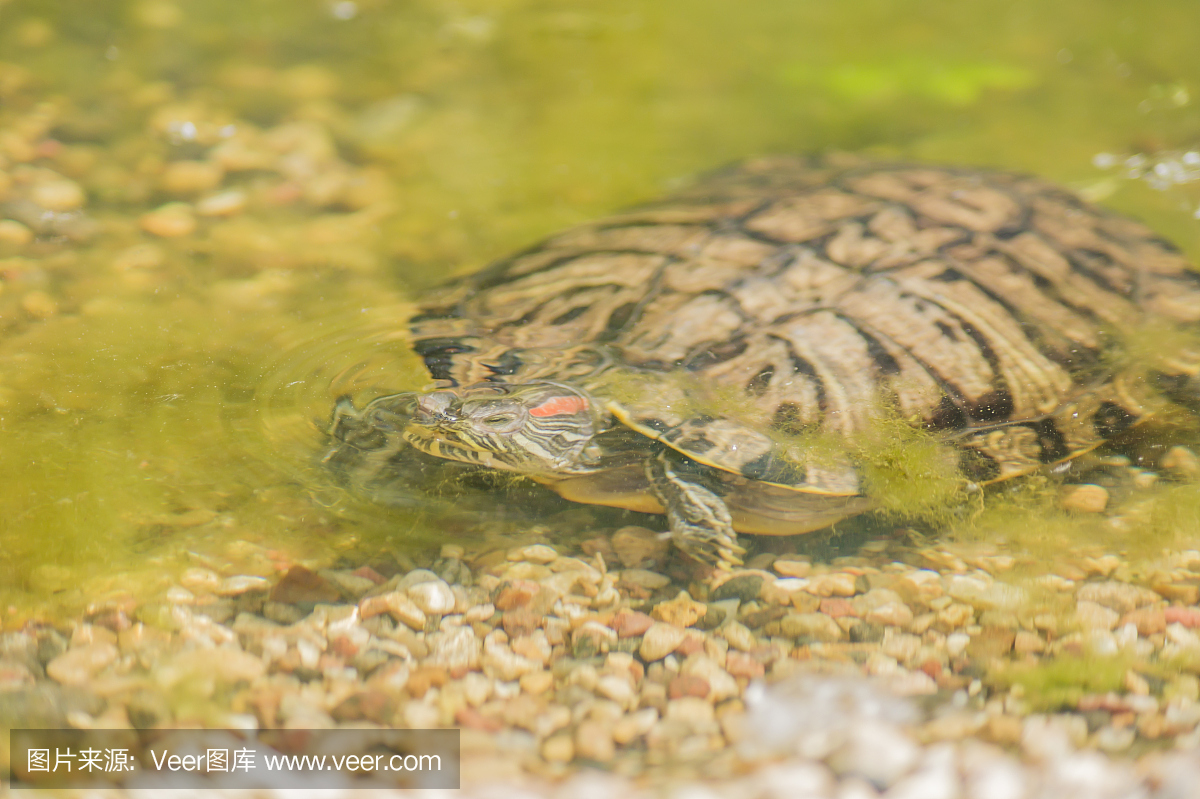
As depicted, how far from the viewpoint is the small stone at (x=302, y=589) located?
2150mm

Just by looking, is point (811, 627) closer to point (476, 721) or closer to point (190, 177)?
point (476, 721)

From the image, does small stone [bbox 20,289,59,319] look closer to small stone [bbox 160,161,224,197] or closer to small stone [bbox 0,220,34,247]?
small stone [bbox 0,220,34,247]

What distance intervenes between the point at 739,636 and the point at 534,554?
24.3 inches

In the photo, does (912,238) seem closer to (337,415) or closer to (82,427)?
(337,415)

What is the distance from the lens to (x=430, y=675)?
195 centimetres

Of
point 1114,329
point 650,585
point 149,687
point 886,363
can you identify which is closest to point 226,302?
point 149,687

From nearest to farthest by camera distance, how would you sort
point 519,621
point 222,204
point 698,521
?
point 519,621
point 698,521
point 222,204

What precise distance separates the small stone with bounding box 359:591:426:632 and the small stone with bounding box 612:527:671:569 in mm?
597

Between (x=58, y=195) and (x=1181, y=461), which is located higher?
(x=58, y=195)

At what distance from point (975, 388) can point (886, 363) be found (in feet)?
0.99

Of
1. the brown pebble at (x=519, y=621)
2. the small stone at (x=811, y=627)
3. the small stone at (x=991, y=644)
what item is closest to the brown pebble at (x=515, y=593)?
the brown pebble at (x=519, y=621)

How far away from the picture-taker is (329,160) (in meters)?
4.19

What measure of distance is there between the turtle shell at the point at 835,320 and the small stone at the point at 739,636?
1.49 feet

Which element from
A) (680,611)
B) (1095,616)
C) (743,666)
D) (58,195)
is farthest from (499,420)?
(58,195)
